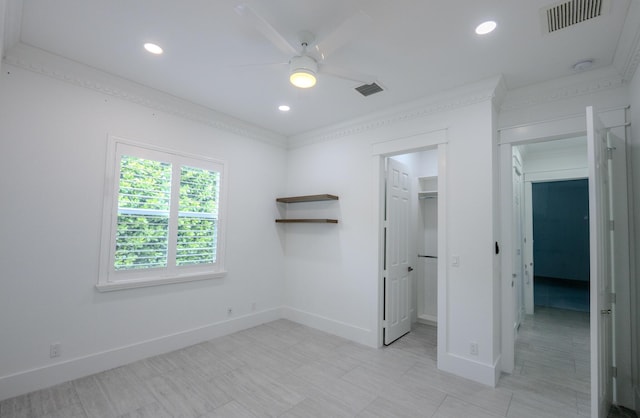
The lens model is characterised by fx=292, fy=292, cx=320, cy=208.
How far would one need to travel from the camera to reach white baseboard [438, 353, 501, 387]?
2869mm

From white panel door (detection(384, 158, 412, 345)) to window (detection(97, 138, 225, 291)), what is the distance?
91.1 inches

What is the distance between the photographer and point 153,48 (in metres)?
2.62

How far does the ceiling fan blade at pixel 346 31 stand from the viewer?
1.73 meters

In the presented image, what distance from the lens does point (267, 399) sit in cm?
261

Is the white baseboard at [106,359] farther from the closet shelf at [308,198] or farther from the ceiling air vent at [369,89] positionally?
the ceiling air vent at [369,89]

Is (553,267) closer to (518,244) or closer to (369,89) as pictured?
(518,244)

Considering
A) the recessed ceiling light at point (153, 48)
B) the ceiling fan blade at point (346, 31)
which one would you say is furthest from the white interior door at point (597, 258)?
the recessed ceiling light at point (153, 48)

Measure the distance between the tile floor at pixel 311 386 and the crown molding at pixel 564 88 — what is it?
2.88 meters

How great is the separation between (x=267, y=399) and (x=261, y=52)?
10.2 feet

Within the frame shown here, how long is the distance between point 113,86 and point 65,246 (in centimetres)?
173

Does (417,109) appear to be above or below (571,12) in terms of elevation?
below

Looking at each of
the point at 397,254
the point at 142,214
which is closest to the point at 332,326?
the point at 397,254

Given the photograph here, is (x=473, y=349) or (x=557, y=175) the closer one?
(x=473, y=349)

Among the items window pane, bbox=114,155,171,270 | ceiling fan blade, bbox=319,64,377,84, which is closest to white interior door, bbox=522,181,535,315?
ceiling fan blade, bbox=319,64,377,84
